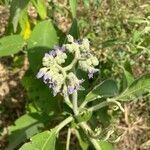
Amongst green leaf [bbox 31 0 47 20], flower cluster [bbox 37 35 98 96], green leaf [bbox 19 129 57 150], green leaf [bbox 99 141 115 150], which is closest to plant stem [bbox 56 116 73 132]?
green leaf [bbox 19 129 57 150]

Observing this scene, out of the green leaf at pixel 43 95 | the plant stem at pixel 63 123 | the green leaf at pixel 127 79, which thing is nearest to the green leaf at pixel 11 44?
the green leaf at pixel 43 95

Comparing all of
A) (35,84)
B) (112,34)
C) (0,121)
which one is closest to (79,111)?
(35,84)

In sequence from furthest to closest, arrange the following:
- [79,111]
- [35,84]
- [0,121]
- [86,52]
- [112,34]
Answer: [112,34], [0,121], [35,84], [79,111], [86,52]

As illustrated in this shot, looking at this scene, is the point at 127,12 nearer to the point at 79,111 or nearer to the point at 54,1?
the point at 54,1

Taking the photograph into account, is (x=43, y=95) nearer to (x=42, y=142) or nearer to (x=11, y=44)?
(x=11, y=44)

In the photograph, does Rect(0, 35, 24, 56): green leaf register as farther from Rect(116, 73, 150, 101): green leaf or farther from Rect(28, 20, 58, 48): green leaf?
Rect(116, 73, 150, 101): green leaf

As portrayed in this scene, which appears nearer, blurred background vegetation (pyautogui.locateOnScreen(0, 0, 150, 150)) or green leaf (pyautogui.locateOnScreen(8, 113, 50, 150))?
green leaf (pyautogui.locateOnScreen(8, 113, 50, 150))
